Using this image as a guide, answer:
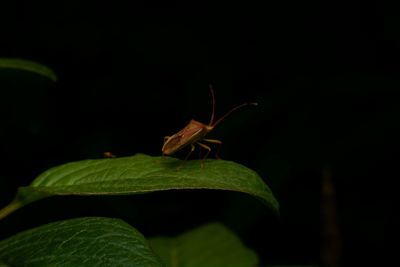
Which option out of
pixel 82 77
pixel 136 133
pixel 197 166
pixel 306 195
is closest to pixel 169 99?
pixel 136 133

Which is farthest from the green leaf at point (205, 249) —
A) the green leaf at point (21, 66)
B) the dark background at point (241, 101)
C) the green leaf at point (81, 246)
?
the green leaf at point (81, 246)

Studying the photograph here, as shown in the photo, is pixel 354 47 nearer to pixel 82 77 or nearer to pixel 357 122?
pixel 357 122

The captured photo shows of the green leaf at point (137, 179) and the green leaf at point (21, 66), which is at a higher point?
the green leaf at point (21, 66)

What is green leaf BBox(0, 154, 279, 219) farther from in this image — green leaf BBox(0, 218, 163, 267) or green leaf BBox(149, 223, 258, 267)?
green leaf BBox(149, 223, 258, 267)

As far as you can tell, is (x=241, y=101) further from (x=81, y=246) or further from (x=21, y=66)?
(x=81, y=246)

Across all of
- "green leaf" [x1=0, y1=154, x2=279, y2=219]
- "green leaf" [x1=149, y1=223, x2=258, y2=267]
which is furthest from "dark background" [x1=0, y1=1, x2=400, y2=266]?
"green leaf" [x1=0, y1=154, x2=279, y2=219]

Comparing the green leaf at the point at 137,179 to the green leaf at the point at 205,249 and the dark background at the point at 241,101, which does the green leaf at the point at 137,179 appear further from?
the dark background at the point at 241,101

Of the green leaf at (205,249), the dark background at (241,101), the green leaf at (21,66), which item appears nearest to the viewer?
the green leaf at (21,66)
